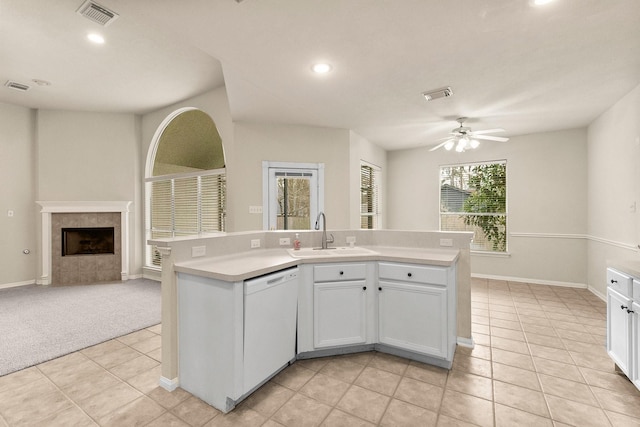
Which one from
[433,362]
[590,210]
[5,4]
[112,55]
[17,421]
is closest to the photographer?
[17,421]

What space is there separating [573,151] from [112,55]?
6888 mm

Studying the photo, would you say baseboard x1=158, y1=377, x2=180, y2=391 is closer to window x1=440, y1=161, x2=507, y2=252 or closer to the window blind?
the window blind

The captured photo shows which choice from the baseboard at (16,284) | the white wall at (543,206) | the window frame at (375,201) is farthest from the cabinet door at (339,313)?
the baseboard at (16,284)

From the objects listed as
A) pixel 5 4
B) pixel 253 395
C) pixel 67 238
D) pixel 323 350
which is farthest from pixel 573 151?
pixel 67 238

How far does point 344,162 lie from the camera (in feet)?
16.1

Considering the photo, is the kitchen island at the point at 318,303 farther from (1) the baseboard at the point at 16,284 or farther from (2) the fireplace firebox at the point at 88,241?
(1) the baseboard at the point at 16,284

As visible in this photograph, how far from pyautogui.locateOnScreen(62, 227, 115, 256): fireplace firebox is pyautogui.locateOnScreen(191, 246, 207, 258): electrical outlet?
4480 mm

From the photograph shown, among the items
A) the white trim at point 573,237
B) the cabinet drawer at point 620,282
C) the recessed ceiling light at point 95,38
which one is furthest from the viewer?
the white trim at point 573,237

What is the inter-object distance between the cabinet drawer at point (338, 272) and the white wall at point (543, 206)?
4144mm

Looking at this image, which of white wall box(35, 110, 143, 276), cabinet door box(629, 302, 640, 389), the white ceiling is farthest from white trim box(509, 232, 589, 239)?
white wall box(35, 110, 143, 276)

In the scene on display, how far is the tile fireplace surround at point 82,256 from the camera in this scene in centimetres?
528

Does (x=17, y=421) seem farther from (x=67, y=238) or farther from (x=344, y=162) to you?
(x=67, y=238)

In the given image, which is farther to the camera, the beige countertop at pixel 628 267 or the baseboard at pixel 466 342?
the baseboard at pixel 466 342

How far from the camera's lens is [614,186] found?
12.7 feet
